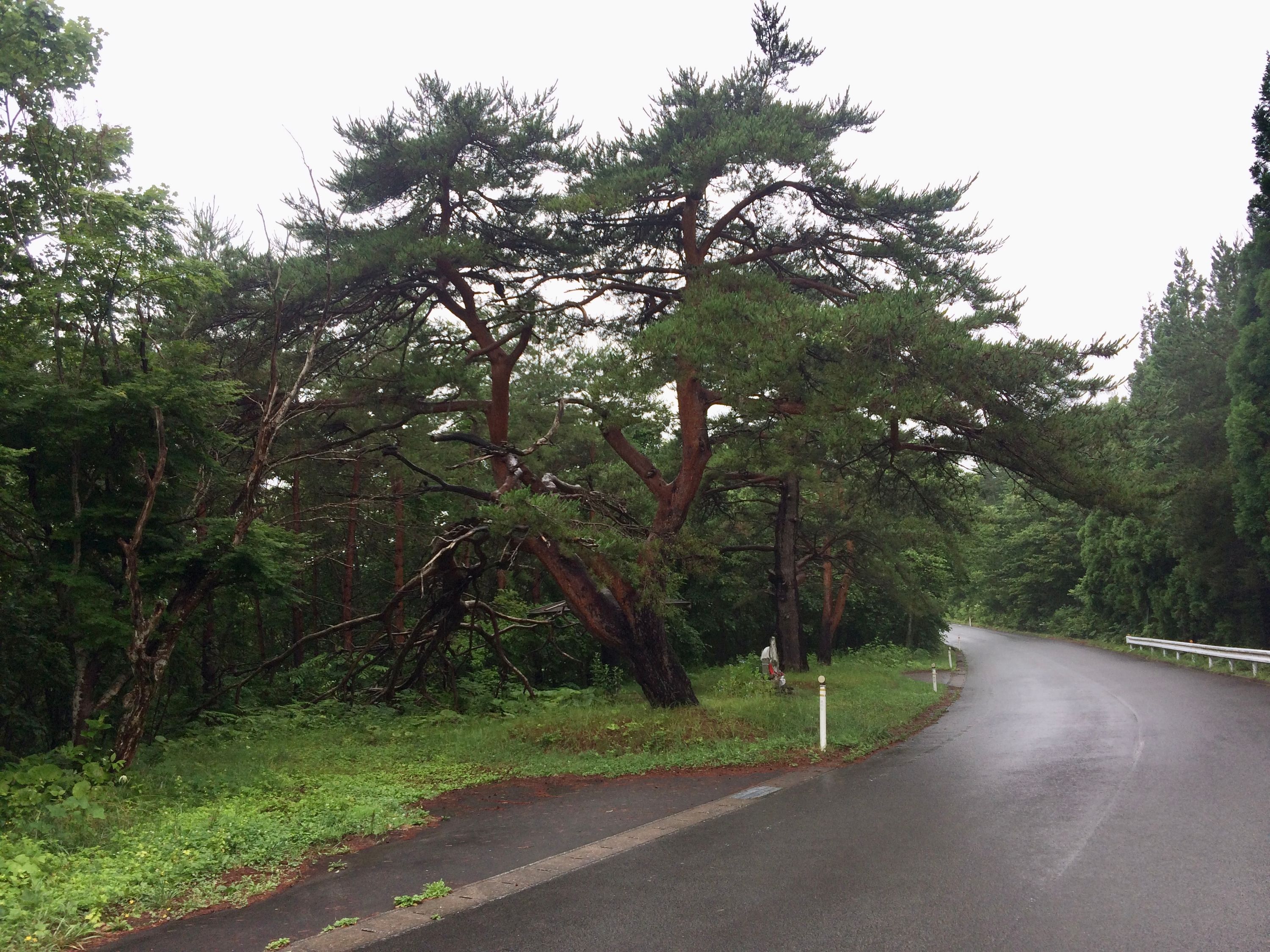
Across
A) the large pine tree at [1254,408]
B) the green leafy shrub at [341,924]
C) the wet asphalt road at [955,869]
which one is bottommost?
the green leafy shrub at [341,924]

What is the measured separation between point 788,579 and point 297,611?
12500 millimetres

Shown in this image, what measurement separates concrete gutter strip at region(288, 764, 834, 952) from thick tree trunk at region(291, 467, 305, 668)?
13203 millimetres

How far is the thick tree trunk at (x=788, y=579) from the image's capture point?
2262 centimetres

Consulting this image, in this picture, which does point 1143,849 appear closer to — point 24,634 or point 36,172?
point 24,634

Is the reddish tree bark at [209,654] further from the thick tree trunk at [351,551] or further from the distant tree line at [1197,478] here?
the distant tree line at [1197,478]

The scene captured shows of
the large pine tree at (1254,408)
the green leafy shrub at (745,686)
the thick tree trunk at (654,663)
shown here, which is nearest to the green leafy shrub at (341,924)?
the thick tree trunk at (654,663)

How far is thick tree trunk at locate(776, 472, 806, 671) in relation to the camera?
74.2 feet

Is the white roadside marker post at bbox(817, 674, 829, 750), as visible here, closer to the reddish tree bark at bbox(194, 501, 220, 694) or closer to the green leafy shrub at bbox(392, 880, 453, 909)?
the green leafy shrub at bbox(392, 880, 453, 909)

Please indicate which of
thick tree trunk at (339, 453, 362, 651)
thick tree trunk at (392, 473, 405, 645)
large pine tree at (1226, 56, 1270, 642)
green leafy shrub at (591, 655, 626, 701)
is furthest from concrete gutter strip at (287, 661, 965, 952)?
large pine tree at (1226, 56, 1270, 642)

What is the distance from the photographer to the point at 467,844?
297 inches

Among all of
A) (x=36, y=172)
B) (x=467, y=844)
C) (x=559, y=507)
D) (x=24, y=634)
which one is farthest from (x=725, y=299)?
(x=24, y=634)

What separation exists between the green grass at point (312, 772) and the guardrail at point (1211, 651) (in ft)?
30.4

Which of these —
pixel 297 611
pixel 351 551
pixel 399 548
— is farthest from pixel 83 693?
pixel 399 548


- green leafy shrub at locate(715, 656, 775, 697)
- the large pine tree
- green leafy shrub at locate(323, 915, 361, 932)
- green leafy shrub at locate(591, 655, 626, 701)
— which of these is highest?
the large pine tree
